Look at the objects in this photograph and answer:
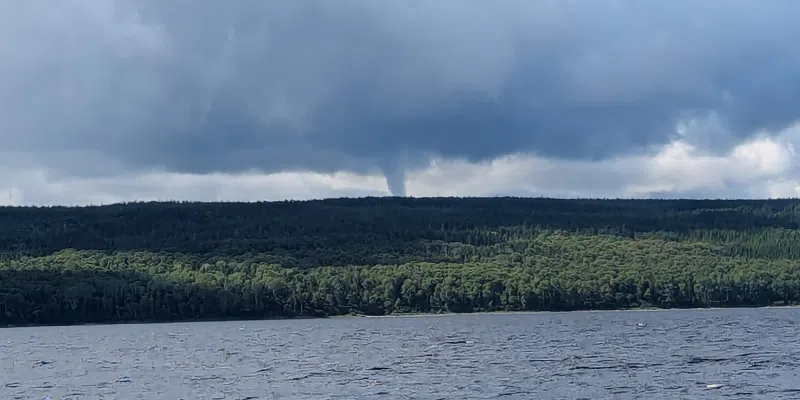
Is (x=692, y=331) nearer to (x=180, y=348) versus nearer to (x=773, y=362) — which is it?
(x=773, y=362)

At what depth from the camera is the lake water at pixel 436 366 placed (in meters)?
70.4

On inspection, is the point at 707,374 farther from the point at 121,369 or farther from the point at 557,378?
the point at 121,369

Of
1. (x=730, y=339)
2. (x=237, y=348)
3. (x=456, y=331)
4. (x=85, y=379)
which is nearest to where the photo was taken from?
(x=85, y=379)

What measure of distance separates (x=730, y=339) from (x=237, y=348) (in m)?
49.6

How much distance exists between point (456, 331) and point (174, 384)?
231 feet

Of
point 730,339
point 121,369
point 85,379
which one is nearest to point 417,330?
point 730,339

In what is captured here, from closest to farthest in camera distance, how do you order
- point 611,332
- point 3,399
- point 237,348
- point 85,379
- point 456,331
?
point 3,399, point 85,379, point 237,348, point 611,332, point 456,331

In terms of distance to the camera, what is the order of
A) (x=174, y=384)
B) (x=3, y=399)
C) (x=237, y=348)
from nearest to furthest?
(x=3, y=399) → (x=174, y=384) → (x=237, y=348)

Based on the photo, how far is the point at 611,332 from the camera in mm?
132125

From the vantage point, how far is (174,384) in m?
81.4

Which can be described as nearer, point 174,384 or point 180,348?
point 174,384

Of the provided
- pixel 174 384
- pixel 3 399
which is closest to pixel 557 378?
pixel 174 384

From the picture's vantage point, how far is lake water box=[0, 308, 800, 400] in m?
70.4

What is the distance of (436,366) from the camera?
289 ft
